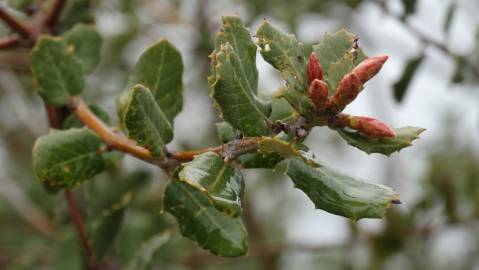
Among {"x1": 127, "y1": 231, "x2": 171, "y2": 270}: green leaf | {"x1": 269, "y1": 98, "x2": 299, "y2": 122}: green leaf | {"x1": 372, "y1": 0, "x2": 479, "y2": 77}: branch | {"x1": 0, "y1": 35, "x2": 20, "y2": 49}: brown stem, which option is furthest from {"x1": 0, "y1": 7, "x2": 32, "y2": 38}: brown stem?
{"x1": 372, "y1": 0, "x2": 479, "y2": 77}: branch

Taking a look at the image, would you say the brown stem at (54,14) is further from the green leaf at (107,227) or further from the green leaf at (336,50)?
the green leaf at (336,50)

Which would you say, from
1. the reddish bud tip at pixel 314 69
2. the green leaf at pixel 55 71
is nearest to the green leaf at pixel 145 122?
the reddish bud tip at pixel 314 69

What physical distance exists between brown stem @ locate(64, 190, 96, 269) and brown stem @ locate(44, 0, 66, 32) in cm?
35

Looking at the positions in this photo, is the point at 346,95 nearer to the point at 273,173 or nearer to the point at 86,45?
the point at 86,45

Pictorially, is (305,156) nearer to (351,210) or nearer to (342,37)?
(351,210)

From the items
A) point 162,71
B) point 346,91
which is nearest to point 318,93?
point 346,91

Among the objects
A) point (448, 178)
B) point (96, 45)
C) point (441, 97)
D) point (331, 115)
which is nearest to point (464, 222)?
point (448, 178)

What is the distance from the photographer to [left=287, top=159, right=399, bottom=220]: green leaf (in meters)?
0.89

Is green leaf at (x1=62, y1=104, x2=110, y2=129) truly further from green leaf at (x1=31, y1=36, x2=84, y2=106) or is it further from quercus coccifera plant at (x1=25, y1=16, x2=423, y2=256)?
quercus coccifera plant at (x1=25, y1=16, x2=423, y2=256)

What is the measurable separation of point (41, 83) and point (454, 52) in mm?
1071

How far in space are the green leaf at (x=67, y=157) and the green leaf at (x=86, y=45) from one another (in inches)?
10.5

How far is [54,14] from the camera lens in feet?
4.72

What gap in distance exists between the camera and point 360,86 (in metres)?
0.86

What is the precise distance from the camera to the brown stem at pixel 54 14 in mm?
1417
